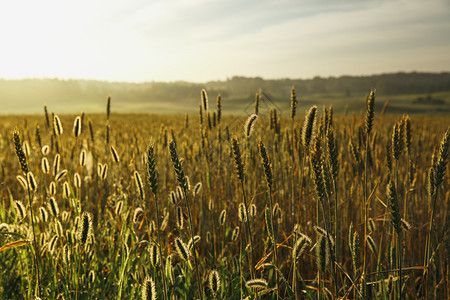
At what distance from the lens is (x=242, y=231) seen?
2.75 metres

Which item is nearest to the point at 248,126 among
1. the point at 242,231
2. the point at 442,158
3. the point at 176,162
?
the point at 176,162

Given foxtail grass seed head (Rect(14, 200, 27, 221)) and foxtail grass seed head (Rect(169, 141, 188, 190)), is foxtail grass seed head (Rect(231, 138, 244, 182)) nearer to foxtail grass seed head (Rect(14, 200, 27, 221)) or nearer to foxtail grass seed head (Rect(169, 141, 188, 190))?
foxtail grass seed head (Rect(169, 141, 188, 190))

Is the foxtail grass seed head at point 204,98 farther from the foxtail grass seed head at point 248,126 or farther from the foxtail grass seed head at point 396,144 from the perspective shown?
the foxtail grass seed head at point 396,144

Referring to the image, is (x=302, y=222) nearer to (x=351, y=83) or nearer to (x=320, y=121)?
(x=320, y=121)

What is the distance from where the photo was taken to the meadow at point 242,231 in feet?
4.08

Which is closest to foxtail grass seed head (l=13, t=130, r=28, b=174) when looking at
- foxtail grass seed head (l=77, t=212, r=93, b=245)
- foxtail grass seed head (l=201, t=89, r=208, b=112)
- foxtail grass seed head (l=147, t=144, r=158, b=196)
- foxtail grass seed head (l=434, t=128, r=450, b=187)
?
foxtail grass seed head (l=77, t=212, r=93, b=245)

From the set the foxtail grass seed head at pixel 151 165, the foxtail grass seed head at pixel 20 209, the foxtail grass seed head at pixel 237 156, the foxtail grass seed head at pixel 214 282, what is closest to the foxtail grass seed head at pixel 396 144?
the foxtail grass seed head at pixel 237 156

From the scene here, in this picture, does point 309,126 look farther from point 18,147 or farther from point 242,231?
point 242,231

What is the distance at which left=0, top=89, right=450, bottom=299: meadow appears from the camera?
4.08 feet

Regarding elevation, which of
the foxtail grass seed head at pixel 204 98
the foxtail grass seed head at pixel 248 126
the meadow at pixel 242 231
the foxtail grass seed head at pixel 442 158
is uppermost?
→ the foxtail grass seed head at pixel 204 98

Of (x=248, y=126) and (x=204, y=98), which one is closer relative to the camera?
(x=248, y=126)

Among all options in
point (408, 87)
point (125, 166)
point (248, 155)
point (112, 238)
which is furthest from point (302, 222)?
point (408, 87)

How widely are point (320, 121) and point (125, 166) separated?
2950 millimetres

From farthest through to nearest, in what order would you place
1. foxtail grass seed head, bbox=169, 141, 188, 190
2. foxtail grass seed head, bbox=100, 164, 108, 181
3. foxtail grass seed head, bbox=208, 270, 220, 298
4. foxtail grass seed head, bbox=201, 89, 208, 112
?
1. foxtail grass seed head, bbox=100, 164, 108, 181
2. foxtail grass seed head, bbox=201, 89, 208, 112
3. foxtail grass seed head, bbox=208, 270, 220, 298
4. foxtail grass seed head, bbox=169, 141, 188, 190
